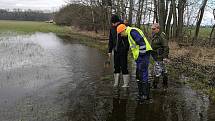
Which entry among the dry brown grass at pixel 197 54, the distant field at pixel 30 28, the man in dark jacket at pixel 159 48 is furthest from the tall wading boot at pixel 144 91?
the distant field at pixel 30 28

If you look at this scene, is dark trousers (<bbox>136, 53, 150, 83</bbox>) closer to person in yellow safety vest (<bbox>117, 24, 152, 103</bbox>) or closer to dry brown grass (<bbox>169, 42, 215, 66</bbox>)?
person in yellow safety vest (<bbox>117, 24, 152, 103</bbox>)

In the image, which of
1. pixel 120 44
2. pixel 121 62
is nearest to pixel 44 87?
pixel 121 62

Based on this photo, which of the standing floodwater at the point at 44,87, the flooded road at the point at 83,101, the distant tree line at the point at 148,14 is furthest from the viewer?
the distant tree line at the point at 148,14

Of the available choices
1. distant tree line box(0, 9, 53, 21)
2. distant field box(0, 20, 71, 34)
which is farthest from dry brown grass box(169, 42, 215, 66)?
Result: distant tree line box(0, 9, 53, 21)

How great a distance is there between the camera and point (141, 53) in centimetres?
851

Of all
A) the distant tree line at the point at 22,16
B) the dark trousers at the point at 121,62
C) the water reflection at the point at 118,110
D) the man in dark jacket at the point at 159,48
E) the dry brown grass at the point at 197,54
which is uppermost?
the distant tree line at the point at 22,16

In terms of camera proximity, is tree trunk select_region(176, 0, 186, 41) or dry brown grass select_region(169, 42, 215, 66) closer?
dry brown grass select_region(169, 42, 215, 66)

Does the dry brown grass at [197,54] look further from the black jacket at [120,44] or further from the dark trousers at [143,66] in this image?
the dark trousers at [143,66]

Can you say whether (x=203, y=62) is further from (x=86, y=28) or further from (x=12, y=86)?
(x=86, y=28)

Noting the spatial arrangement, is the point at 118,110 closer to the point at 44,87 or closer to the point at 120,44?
the point at 120,44

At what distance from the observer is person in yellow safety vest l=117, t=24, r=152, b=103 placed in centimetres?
839

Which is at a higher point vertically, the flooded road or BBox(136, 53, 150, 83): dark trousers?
BBox(136, 53, 150, 83): dark trousers

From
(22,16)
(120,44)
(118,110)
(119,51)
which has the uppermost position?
(22,16)

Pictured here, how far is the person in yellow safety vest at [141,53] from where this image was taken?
839 centimetres
